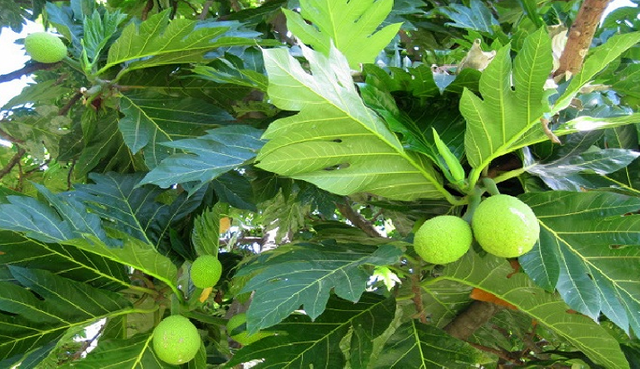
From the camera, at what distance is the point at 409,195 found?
122cm

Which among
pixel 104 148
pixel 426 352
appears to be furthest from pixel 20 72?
pixel 426 352

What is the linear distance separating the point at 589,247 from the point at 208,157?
80 centimetres

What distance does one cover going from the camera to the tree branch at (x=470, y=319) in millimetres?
1639

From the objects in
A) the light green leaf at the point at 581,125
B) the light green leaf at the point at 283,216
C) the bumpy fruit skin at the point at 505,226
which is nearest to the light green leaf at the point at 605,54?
the light green leaf at the point at 581,125

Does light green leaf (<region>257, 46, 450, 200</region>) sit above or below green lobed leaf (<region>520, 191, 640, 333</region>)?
above

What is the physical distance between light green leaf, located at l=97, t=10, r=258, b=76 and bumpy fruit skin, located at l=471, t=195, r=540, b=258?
0.84 m

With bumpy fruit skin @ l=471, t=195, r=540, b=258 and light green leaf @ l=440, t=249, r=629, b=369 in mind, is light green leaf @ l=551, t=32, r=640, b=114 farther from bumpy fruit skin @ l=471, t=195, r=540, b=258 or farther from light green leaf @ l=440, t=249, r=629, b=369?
light green leaf @ l=440, t=249, r=629, b=369

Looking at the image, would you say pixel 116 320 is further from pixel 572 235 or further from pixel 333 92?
pixel 572 235

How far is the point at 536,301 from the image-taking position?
1.36 metres

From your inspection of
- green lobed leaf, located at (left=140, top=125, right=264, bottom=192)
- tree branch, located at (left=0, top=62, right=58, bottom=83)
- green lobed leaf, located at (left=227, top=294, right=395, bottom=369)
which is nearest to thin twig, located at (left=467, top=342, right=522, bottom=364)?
green lobed leaf, located at (left=227, top=294, right=395, bottom=369)

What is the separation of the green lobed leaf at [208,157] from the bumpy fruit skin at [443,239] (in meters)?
0.46

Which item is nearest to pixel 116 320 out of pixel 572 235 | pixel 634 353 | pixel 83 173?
pixel 83 173

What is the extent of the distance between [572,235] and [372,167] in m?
0.41

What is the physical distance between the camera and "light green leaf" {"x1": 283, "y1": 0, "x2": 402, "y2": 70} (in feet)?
4.11
